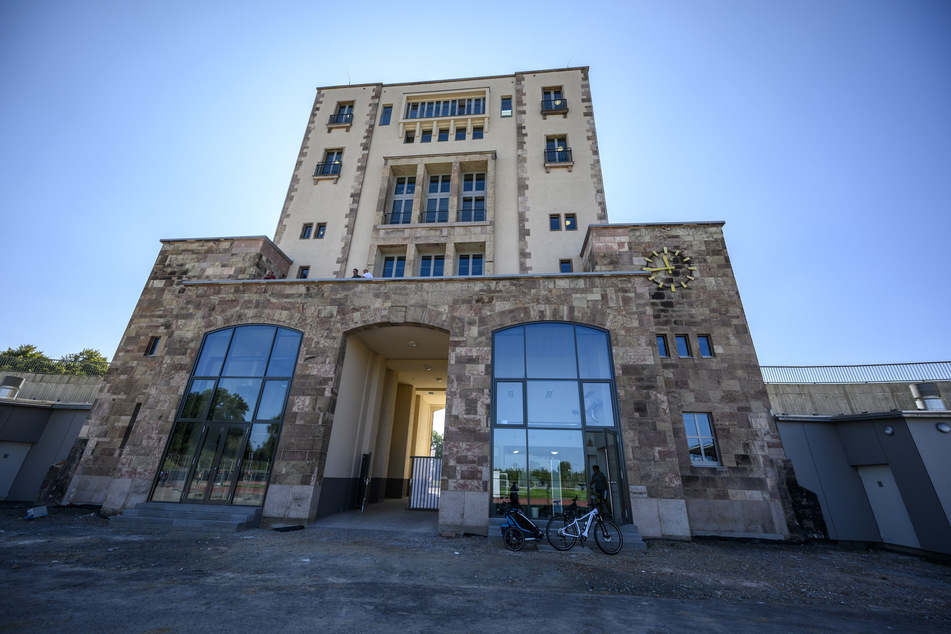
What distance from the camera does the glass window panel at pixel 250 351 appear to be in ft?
39.4

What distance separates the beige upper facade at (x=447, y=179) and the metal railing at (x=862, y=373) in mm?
12395

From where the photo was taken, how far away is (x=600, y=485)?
9789 millimetres

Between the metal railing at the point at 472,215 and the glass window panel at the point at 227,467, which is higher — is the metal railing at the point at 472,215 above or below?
above

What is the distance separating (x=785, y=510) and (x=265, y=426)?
1499 cm

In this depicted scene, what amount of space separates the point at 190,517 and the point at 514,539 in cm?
829

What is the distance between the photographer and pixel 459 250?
1838 cm

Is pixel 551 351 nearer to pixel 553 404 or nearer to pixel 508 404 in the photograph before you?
pixel 553 404

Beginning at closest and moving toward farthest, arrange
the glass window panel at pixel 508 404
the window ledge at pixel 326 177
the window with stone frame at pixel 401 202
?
the glass window panel at pixel 508 404 → the window with stone frame at pixel 401 202 → the window ledge at pixel 326 177

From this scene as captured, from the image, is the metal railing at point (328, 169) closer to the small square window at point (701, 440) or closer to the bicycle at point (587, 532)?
the bicycle at point (587, 532)

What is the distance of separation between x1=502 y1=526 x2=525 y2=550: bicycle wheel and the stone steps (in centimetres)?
662

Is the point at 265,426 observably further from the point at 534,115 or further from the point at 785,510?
the point at 534,115

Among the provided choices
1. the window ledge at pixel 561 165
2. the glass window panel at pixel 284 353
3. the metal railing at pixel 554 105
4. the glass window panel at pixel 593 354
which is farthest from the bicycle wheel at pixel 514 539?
the metal railing at pixel 554 105

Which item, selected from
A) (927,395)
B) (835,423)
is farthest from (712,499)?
(927,395)

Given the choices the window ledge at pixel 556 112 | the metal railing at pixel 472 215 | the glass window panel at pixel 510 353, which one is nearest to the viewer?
the glass window panel at pixel 510 353
